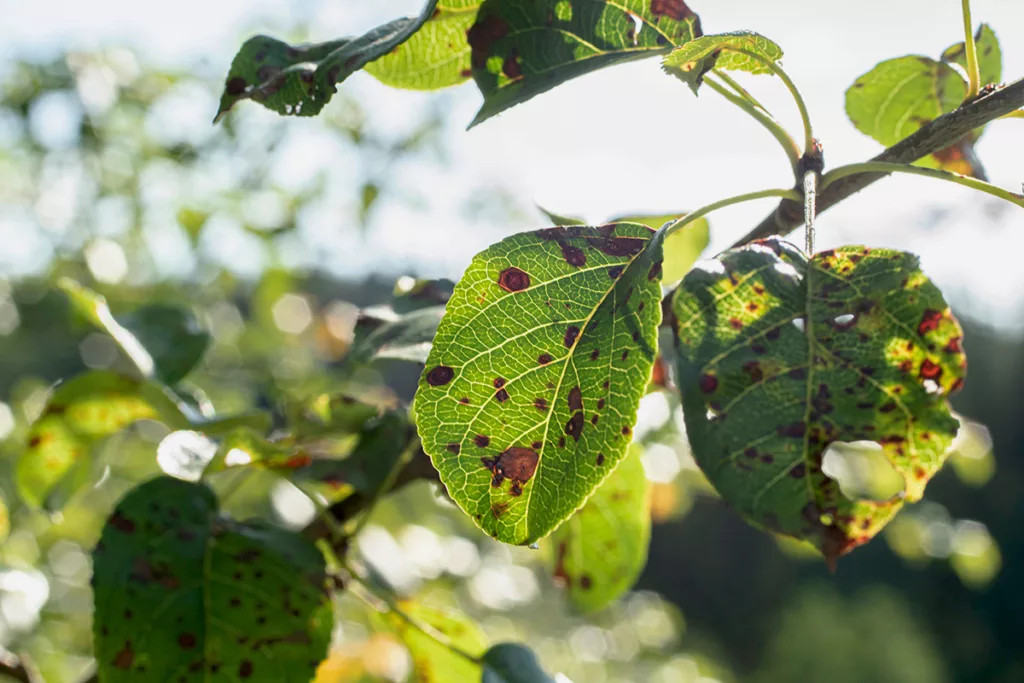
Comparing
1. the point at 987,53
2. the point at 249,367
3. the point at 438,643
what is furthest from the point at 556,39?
the point at 249,367

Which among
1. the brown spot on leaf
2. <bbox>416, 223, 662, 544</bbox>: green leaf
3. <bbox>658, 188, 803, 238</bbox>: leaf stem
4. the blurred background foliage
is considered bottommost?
the blurred background foliage

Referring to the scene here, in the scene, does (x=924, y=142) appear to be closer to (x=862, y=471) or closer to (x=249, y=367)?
(x=862, y=471)

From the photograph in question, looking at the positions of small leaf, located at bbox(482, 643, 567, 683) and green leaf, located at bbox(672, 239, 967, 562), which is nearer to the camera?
green leaf, located at bbox(672, 239, 967, 562)

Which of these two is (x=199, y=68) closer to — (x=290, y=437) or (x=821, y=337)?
(x=290, y=437)

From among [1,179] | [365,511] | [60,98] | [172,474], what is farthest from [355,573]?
[1,179]

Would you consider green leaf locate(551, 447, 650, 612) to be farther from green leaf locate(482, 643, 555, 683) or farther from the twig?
the twig

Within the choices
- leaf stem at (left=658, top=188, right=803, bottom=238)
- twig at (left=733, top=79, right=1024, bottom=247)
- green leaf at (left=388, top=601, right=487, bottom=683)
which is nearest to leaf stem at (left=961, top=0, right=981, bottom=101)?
twig at (left=733, top=79, right=1024, bottom=247)
